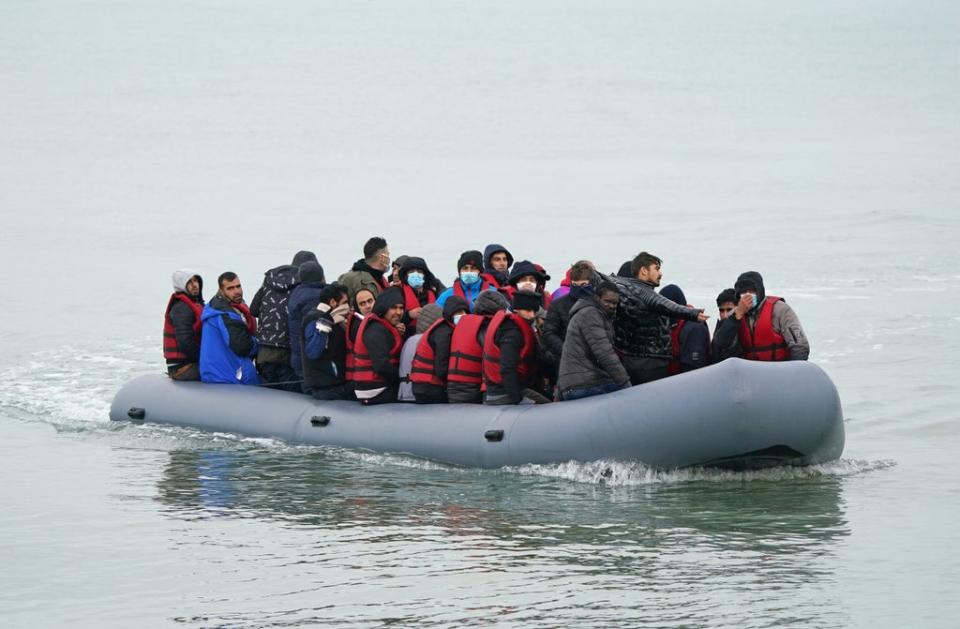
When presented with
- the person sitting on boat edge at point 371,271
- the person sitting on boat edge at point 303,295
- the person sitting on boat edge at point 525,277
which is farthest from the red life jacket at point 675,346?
the person sitting on boat edge at point 303,295

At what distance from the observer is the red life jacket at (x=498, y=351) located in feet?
30.1

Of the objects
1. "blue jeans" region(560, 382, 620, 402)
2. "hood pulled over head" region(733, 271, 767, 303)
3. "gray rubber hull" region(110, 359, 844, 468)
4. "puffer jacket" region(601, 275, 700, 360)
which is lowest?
"gray rubber hull" region(110, 359, 844, 468)

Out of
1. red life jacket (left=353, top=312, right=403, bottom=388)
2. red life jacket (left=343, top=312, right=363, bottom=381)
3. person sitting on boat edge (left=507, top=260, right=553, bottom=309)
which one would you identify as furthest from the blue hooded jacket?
person sitting on boat edge (left=507, top=260, right=553, bottom=309)

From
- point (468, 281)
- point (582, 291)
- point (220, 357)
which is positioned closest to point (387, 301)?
point (468, 281)

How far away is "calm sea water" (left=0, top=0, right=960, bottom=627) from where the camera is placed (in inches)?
286

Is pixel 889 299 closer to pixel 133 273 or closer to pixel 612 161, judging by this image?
pixel 133 273

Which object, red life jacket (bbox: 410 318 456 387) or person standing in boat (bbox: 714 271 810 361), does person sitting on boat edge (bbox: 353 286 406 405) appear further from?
person standing in boat (bbox: 714 271 810 361)

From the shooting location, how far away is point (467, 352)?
9508 millimetres

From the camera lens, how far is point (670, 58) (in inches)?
2704

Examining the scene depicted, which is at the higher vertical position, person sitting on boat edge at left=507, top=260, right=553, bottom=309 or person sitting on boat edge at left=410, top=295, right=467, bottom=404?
person sitting on boat edge at left=507, top=260, right=553, bottom=309

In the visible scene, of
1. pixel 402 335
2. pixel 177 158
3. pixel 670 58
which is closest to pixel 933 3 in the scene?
pixel 670 58

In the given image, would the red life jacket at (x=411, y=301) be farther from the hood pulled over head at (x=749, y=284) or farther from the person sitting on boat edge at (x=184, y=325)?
the hood pulled over head at (x=749, y=284)

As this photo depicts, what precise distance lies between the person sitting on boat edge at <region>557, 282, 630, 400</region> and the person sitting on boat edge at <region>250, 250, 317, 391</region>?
2.47m

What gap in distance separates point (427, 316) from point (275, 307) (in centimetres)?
127
